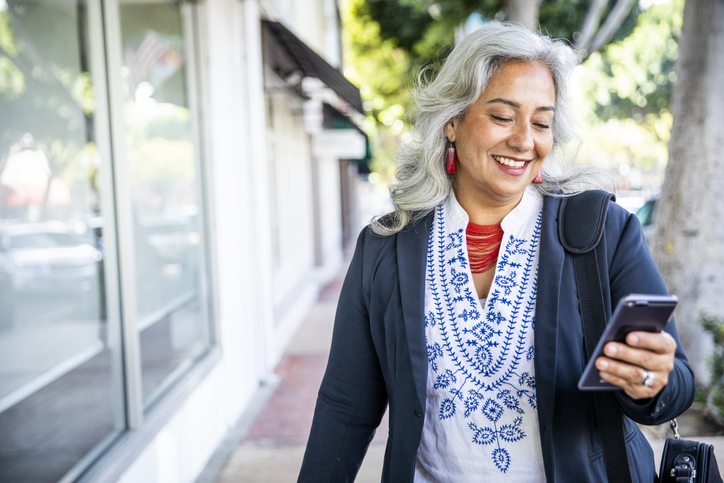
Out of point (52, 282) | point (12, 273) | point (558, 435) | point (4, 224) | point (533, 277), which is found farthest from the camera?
point (52, 282)

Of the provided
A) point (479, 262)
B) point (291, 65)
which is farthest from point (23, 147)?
point (291, 65)

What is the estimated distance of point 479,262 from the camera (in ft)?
5.38

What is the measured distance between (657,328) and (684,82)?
13.0 feet

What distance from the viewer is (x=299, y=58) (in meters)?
6.94

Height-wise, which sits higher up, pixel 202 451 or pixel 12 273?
pixel 12 273

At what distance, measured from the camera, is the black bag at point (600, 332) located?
142 centimetres

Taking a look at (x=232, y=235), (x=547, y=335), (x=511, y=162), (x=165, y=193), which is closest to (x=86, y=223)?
(x=165, y=193)

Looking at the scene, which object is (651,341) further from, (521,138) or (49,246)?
(49,246)

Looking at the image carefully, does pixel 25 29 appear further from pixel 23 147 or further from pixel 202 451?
pixel 202 451

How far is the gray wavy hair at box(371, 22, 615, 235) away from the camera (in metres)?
1.61

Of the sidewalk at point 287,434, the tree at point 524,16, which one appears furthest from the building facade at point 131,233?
the tree at point 524,16

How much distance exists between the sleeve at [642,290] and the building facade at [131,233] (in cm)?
232

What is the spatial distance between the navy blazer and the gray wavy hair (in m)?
0.07

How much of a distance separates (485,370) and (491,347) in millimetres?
60
